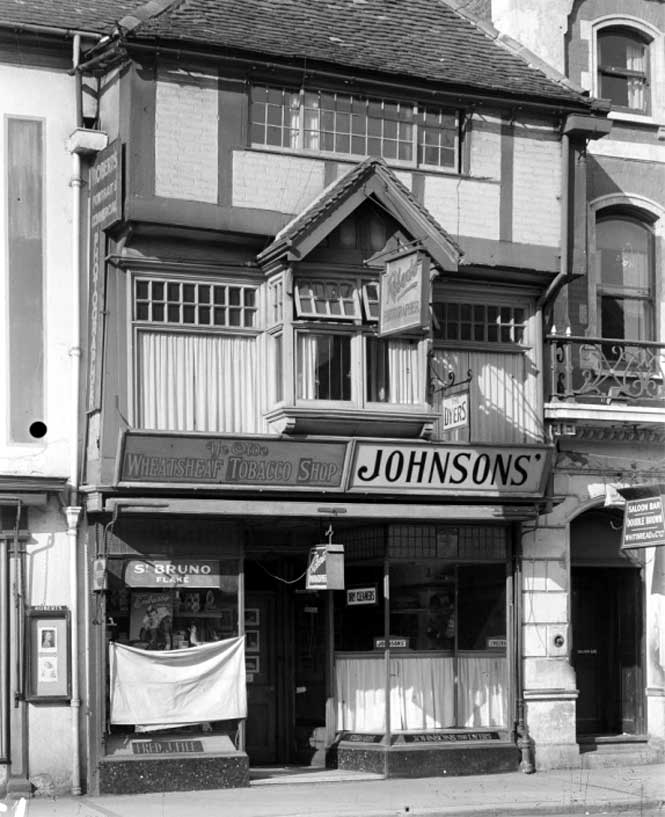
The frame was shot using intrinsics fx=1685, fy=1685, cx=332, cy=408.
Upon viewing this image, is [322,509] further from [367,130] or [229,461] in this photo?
Answer: [367,130]

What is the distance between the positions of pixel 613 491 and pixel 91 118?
8278mm

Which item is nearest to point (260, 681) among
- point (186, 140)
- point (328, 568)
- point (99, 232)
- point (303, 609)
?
point (303, 609)

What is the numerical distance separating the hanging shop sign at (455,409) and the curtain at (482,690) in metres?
3.20

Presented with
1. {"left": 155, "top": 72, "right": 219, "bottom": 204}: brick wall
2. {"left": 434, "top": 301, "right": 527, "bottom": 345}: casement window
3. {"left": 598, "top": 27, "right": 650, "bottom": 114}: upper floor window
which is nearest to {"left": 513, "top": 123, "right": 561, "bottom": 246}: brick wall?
{"left": 434, "top": 301, "right": 527, "bottom": 345}: casement window

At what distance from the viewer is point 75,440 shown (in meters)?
19.6

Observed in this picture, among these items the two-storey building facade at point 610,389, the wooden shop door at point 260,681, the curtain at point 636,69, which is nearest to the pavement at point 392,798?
the wooden shop door at point 260,681

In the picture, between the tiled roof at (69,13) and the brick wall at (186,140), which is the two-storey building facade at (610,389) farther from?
the tiled roof at (69,13)

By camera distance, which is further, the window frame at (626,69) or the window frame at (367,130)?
the window frame at (626,69)

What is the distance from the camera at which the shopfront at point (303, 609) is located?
63.8ft

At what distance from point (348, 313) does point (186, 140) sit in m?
2.79

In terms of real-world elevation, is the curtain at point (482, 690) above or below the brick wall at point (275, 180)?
below

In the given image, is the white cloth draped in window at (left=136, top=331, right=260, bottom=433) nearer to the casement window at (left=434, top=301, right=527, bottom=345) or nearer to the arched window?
the casement window at (left=434, top=301, right=527, bottom=345)

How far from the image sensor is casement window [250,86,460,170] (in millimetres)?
20266

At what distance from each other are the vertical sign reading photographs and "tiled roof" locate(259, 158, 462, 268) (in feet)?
6.22
